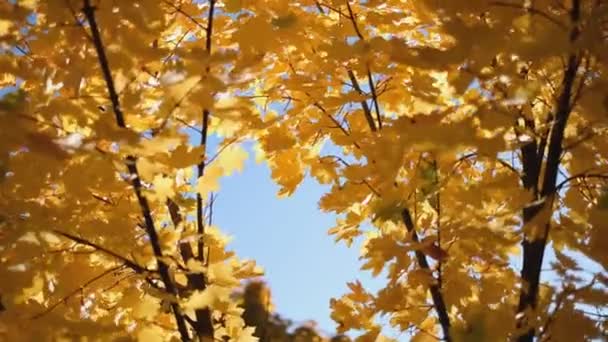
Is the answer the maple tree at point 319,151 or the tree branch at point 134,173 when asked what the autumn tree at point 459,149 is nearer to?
the maple tree at point 319,151

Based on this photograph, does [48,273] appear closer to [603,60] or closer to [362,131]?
[362,131]

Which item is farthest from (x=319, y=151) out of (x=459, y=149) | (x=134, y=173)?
(x=459, y=149)

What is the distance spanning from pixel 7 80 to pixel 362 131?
65.1 inches

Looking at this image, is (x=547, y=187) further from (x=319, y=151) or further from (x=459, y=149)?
(x=319, y=151)

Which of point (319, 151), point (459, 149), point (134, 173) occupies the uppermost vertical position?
point (319, 151)

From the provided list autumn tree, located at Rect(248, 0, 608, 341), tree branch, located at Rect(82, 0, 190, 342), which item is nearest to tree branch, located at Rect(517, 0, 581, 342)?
autumn tree, located at Rect(248, 0, 608, 341)

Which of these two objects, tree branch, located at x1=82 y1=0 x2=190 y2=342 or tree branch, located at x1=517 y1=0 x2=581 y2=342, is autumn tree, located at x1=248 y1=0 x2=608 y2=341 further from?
tree branch, located at x1=82 y1=0 x2=190 y2=342

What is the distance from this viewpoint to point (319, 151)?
8.96 ft

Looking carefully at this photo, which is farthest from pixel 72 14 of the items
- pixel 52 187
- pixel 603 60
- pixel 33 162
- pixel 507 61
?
pixel 603 60

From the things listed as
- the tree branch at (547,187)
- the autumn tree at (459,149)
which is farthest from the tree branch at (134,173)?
the tree branch at (547,187)

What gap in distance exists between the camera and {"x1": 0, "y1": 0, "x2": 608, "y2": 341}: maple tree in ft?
5.11

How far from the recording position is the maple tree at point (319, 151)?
1.56 metres

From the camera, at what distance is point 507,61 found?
1.77 m

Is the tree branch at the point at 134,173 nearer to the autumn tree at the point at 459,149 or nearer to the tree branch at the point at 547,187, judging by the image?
the autumn tree at the point at 459,149
